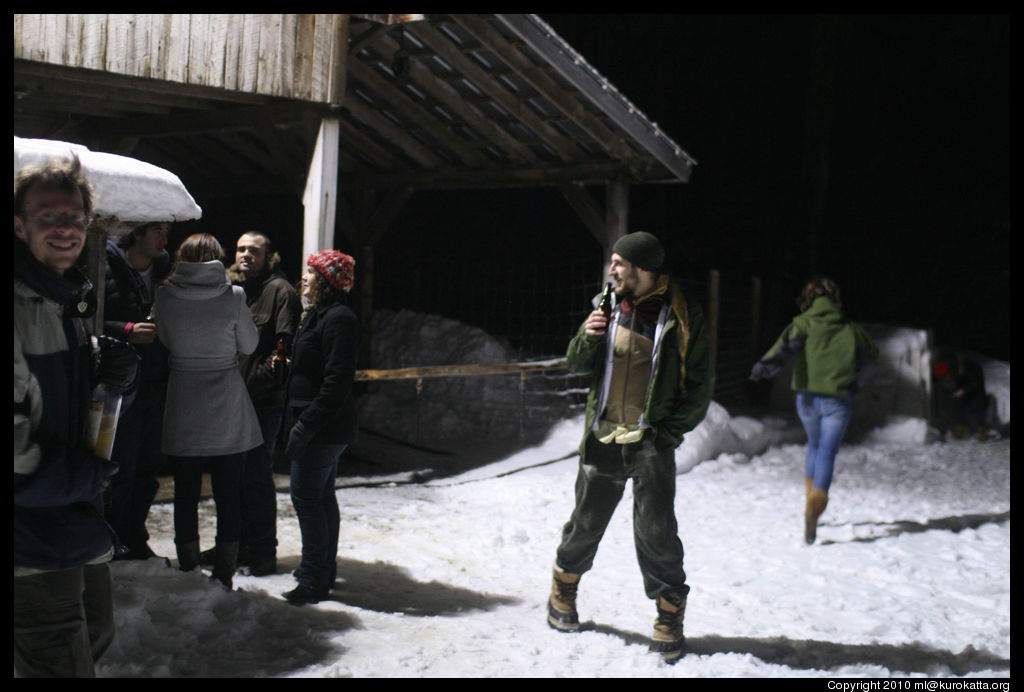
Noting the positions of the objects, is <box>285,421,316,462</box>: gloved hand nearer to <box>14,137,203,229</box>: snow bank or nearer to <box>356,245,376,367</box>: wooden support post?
<box>14,137,203,229</box>: snow bank

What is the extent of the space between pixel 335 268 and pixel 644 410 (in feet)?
5.14

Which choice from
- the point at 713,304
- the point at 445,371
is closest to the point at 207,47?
the point at 445,371

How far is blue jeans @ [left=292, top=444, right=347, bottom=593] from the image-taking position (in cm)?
444

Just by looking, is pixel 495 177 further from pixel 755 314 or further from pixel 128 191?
pixel 128 191

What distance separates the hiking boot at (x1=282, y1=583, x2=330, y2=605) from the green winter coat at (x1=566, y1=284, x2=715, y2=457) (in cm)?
147

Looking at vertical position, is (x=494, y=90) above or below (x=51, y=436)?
above

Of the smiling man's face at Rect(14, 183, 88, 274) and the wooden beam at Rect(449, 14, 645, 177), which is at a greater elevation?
the wooden beam at Rect(449, 14, 645, 177)

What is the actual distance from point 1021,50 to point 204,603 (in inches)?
173

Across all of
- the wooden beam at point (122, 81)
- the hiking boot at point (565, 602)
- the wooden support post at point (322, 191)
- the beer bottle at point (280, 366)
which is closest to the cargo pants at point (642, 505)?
the hiking boot at point (565, 602)

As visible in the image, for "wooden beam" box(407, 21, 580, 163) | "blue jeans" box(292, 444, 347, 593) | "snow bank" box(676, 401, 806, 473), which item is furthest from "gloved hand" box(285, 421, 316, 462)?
"snow bank" box(676, 401, 806, 473)

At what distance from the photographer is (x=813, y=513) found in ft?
20.6

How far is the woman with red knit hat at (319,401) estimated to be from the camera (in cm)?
434
